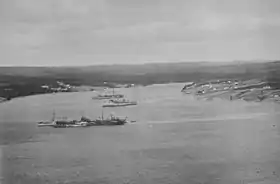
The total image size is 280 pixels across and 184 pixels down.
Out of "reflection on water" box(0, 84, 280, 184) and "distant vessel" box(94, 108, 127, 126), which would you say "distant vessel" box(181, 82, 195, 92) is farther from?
"distant vessel" box(94, 108, 127, 126)

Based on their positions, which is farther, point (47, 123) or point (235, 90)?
point (235, 90)

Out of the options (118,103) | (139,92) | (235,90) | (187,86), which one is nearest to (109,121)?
(118,103)

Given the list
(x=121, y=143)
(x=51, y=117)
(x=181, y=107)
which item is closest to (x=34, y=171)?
(x=51, y=117)

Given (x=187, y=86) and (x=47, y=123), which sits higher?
(x=187, y=86)

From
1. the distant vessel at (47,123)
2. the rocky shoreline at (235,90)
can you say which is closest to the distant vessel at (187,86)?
the rocky shoreline at (235,90)

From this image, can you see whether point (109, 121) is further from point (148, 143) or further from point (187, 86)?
point (187, 86)

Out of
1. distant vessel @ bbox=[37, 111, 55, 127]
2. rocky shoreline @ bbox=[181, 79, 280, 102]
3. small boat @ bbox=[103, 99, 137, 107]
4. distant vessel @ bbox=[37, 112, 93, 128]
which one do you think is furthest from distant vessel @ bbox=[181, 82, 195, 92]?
distant vessel @ bbox=[37, 111, 55, 127]

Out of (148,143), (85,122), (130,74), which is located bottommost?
(148,143)

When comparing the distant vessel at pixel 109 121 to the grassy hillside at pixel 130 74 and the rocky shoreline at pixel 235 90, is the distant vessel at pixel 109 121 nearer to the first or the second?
the grassy hillside at pixel 130 74
